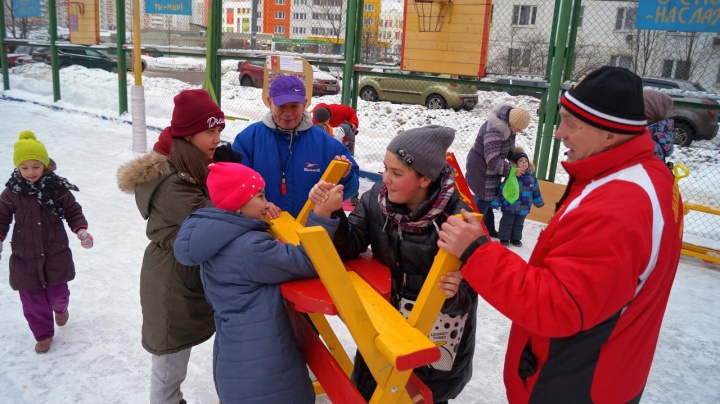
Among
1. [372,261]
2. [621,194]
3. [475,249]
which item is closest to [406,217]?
[372,261]

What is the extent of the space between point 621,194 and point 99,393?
2.80 m

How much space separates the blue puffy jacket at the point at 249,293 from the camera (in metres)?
1.81

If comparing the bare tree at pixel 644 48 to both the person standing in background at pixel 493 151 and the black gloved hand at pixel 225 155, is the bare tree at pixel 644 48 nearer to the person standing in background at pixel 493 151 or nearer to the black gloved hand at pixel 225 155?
the person standing in background at pixel 493 151

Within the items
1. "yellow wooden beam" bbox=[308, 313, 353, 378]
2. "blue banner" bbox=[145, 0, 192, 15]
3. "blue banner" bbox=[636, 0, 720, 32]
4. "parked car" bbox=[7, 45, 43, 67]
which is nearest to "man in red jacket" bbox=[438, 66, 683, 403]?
"yellow wooden beam" bbox=[308, 313, 353, 378]

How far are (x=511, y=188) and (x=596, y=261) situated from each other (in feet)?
14.2

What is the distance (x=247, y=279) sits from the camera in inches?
72.8

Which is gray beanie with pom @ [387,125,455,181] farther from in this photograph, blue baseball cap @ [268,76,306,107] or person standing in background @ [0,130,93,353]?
person standing in background @ [0,130,93,353]

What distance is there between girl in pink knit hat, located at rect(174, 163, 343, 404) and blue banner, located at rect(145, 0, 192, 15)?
9.72 m

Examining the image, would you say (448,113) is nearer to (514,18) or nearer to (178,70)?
(514,18)

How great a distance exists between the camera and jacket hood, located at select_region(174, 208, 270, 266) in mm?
1846

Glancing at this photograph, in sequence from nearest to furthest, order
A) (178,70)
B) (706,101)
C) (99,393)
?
1. (99,393)
2. (706,101)
3. (178,70)

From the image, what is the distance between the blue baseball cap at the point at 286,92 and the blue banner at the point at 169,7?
28.6 feet

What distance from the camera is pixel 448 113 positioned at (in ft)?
32.9

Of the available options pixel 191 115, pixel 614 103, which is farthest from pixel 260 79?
pixel 614 103
